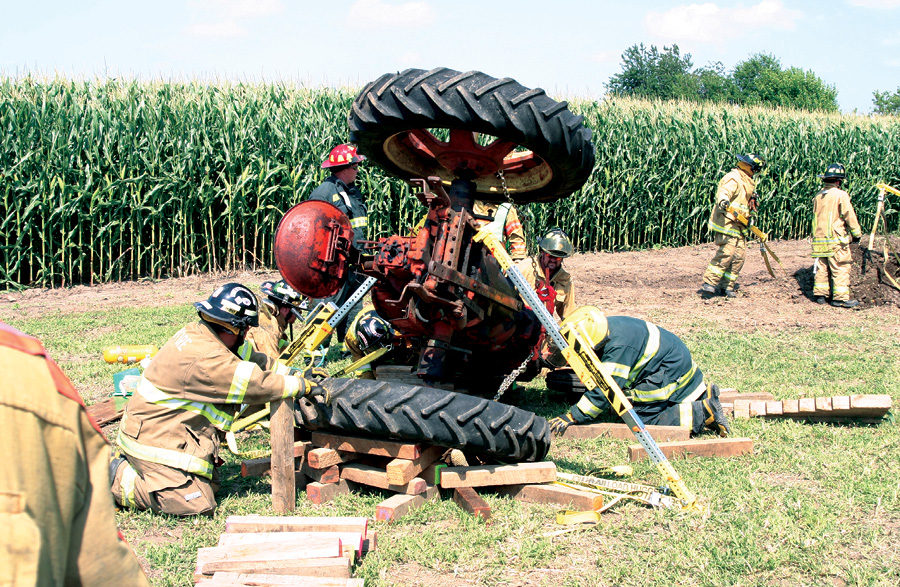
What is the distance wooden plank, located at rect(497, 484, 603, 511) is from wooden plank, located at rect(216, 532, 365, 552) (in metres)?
1.25

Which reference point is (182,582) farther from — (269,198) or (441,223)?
(269,198)

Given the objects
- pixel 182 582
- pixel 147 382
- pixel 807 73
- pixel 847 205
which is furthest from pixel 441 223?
pixel 807 73

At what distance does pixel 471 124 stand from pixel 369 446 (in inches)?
85.1

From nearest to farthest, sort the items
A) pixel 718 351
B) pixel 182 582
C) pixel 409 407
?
pixel 182 582 → pixel 409 407 → pixel 718 351

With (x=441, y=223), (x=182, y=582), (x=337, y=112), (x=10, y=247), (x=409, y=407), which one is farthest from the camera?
(x=337, y=112)

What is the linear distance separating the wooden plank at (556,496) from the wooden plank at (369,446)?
705mm

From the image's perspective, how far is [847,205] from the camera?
12.4m

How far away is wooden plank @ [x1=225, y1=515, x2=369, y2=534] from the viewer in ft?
12.9

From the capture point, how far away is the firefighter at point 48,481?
1.01m

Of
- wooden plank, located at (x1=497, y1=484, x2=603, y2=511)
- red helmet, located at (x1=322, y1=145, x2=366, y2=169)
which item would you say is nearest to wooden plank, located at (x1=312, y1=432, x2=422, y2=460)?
wooden plank, located at (x1=497, y1=484, x2=603, y2=511)

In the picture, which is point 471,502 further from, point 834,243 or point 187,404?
point 834,243

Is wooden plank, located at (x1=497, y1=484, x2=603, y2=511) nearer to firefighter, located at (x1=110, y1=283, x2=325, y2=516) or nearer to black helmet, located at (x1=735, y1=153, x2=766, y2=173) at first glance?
firefighter, located at (x1=110, y1=283, x2=325, y2=516)

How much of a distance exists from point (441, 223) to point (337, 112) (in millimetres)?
10448

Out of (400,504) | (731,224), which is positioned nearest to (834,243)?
(731,224)
